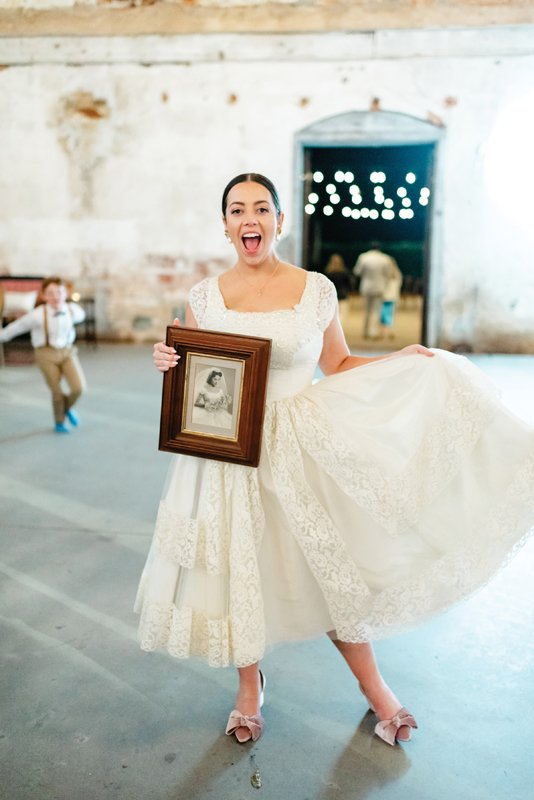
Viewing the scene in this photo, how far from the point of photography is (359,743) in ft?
7.39

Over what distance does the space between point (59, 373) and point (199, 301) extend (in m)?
4.10

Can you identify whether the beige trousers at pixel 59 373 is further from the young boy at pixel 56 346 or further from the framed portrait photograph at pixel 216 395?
the framed portrait photograph at pixel 216 395

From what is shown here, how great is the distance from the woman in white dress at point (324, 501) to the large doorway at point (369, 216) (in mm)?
8248

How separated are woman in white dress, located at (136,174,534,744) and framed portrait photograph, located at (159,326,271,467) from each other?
73mm

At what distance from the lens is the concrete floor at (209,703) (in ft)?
6.82

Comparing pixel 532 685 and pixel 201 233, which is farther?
pixel 201 233

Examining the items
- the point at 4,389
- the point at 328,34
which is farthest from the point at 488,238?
the point at 4,389

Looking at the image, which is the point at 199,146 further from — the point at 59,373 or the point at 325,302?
the point at 325,302

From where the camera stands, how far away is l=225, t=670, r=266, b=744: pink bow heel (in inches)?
89.3

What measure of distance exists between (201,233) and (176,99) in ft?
6.43

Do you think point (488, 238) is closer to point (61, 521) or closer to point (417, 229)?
point (61, 521)

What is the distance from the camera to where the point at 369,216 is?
62.4 feet

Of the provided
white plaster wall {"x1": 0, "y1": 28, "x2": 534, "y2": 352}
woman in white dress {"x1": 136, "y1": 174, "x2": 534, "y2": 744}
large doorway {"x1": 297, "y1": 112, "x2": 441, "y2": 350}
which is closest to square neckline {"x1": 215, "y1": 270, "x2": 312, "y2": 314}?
woman in white dress {"x1": 136, "y1": 174, "x2": 534, "y2": 744}

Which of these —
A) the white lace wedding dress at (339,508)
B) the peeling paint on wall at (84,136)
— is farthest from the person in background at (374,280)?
the white lace wedding dress at (339,508)
